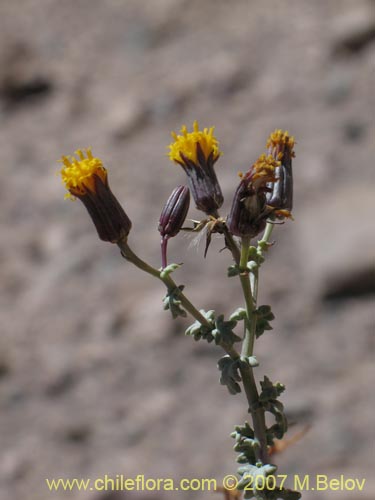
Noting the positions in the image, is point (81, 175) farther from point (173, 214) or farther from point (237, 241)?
point (237, 241)

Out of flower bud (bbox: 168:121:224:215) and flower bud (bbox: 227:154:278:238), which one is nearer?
flower bud (bbox: 227:154:278:238)

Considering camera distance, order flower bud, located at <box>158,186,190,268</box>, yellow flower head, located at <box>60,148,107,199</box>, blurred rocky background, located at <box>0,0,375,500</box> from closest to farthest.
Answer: flower bud, located at <box>158,186,190,268</box> < yellow flower head, located at <box>60,148,107,199</box> < blurred rocky background, located at <box>0,0,375,500</box>

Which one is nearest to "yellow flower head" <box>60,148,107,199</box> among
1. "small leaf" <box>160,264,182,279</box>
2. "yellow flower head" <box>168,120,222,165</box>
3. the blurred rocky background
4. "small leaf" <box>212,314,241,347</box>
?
"yellow flower head" <box>168,120,222,165</box>

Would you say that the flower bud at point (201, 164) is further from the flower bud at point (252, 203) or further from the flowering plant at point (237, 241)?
the flower bud at point (252, 203)

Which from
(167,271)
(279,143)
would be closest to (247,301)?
(167,271)

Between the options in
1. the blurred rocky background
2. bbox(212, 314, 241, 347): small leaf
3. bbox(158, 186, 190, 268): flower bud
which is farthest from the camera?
the blurred rocky background

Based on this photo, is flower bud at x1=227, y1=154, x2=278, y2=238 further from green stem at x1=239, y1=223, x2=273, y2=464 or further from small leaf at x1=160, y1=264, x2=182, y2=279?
small leaf at x1=160, y1=264, x2=182, y2=279

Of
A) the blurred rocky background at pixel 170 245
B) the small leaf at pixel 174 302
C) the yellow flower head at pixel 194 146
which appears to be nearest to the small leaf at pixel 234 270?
the small leaf at pixel 174 302

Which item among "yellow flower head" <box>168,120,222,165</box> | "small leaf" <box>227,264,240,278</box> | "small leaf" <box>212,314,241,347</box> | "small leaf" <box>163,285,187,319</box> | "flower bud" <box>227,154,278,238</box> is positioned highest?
"yellow flower head" <box>168,120,222,165</box>
